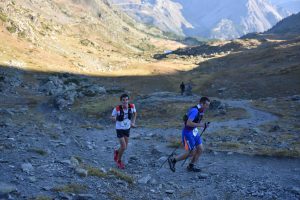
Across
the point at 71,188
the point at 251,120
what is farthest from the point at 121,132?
the point at 251,120

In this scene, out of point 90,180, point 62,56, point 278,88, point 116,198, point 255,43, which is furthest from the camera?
point 255,43

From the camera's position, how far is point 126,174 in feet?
52.1

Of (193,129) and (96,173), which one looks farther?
(193,129)

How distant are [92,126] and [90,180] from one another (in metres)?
19.3

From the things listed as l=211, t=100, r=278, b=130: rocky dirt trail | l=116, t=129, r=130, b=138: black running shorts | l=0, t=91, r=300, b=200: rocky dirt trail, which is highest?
l=116, t=129, r=130, b=138: black running shorts

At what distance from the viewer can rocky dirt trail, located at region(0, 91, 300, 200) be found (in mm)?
12016

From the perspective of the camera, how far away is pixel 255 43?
601 feet

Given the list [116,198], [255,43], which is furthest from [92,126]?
[255,43]

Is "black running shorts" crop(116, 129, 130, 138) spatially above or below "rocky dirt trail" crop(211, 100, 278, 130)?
above

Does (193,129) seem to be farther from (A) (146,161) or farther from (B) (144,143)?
(B) (144,143)

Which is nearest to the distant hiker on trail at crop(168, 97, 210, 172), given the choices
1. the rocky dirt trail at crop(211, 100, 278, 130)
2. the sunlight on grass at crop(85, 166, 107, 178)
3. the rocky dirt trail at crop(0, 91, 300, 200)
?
the rocky dirt trail at crop(0, 91, 300, 200)

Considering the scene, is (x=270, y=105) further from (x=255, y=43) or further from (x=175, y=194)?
(x=255, y=43)

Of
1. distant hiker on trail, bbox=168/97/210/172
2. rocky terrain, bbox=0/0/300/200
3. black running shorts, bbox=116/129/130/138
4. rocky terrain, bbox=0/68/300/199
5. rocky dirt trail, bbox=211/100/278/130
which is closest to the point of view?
rocky terrain, bbox=0/68/300/199

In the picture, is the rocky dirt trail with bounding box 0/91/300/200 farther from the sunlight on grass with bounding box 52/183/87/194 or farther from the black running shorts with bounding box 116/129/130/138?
the black running shorts with bounding box 116/129/130/138
